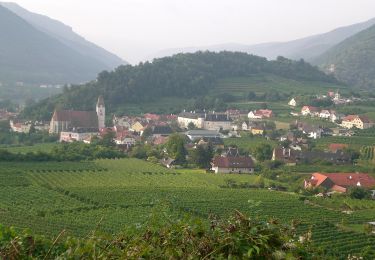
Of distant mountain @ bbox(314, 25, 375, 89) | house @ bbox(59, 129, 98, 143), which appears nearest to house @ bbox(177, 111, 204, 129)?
house @ bbox(59, 129, 98, 143)

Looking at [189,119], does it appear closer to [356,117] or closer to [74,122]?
[74,122]

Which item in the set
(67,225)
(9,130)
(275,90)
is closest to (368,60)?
(275,90)

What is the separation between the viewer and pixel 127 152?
157ft

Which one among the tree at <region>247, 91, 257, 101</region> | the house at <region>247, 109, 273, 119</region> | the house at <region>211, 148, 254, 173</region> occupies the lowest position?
the house at <region>211, 148, 254, 173</region>

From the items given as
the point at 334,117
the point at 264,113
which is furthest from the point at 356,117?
the point at 264,113

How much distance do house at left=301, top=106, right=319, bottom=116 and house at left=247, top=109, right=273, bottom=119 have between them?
4.17 metres

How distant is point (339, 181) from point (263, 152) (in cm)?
994

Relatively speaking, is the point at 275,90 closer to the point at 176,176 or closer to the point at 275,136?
the point at 275,136

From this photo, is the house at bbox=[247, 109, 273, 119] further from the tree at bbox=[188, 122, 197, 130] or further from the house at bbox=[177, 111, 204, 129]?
the tree at bbox=[188, 122, 197, 130]

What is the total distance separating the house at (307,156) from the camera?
43156 mm

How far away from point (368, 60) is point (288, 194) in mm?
105736

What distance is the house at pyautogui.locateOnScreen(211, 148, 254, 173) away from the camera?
41.2 metres

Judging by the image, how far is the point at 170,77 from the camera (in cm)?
8031

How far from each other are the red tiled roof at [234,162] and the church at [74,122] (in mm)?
20605
